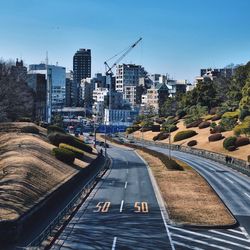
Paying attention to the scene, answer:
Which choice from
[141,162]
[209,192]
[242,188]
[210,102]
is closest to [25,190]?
[209,192]

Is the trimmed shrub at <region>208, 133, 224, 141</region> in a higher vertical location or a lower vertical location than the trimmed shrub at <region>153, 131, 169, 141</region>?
higher

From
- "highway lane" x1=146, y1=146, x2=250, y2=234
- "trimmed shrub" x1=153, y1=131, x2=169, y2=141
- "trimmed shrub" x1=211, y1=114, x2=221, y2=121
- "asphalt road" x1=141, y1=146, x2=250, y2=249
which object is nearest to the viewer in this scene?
"asphalt road" x1=141, y1=146, x2=250, y2=249

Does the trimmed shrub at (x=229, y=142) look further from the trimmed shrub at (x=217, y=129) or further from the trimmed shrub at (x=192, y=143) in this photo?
the trimmed shrub at (x=192, y=143)

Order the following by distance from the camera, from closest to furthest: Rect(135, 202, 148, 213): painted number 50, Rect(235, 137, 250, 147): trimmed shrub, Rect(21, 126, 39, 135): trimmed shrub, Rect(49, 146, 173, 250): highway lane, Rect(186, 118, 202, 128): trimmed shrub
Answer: Rect(49, 146, 173, 250): highway lane, Rect(135, 202, 148, 213): painted number 50, Rect(21, 126, 39, 135): trimmed shrub, Rect(235, 137, 250, 147): trimmed shrub, Rect(186, 118, 202, 128): trimmed shrub

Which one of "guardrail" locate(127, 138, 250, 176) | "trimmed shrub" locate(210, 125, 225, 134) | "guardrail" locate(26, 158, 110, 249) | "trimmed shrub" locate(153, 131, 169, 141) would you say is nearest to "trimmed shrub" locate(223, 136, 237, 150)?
"guardrail" locate(127, 138, 250, 176)

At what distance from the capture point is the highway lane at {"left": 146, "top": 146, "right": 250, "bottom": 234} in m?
35.2

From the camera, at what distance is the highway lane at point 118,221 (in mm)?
25172

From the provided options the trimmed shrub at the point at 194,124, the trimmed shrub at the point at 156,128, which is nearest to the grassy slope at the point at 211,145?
the trimmed shrub at the point at 194,124

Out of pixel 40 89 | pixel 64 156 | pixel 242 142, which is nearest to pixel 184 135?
pixel 242 142

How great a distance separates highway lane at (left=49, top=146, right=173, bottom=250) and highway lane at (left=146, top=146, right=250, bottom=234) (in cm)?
566

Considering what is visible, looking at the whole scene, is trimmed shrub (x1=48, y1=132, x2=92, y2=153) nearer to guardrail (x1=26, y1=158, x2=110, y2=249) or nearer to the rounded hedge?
the rounded hedge

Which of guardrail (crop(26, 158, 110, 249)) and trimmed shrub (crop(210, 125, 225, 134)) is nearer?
guardrail (crop(26, 158, 110, 249))

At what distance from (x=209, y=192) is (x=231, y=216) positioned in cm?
1173

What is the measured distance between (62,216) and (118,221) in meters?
3.57
